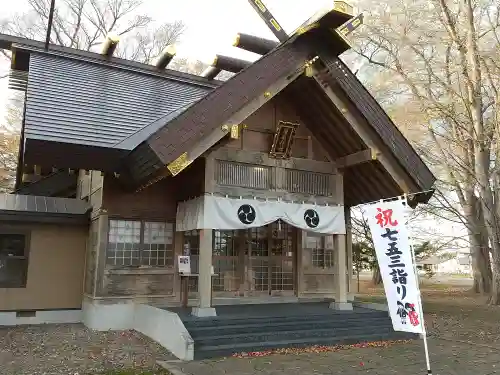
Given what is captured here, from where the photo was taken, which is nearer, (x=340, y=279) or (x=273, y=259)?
(x=340, y=279)

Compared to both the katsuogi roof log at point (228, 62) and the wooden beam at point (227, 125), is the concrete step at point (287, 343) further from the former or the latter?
the katsuogi roof log at point (228, 62)

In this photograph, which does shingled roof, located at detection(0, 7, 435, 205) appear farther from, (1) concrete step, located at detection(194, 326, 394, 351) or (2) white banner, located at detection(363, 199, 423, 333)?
(2) white banner, located at detection(363, 199, 423, 333)

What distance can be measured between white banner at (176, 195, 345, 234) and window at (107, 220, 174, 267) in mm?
554

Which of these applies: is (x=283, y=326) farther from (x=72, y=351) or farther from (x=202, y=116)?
(x=202, y=116)

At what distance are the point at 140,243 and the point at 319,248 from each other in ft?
17.1

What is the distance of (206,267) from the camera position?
8789mm

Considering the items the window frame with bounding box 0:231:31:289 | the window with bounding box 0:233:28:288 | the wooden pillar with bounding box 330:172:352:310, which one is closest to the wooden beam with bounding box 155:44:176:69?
the window frame with bounding box 0:231:31:289

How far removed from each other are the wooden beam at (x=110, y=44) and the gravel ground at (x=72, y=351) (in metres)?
8.47

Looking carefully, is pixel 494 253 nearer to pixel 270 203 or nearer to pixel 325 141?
pixel 325 141

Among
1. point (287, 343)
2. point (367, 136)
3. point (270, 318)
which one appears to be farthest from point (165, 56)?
point (287, 343)

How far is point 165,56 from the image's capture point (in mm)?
14398

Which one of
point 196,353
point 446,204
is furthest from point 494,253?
point 196,353

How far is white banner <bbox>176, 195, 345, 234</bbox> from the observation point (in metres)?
9.22

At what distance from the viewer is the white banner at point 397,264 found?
5.90m
